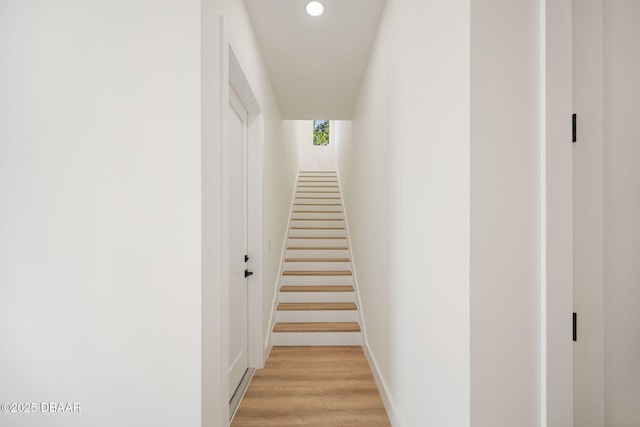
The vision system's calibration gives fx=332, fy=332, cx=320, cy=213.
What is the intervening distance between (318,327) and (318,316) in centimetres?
16

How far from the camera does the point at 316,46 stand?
2734 mm

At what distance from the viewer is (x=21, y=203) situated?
4.41 feet

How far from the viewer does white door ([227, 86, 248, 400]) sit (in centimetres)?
233

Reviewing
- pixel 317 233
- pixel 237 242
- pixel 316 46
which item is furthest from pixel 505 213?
pixel 317 233

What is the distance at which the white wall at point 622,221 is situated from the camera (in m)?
1.03

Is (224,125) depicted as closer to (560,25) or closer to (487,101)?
(487,101)

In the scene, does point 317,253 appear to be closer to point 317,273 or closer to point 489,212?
point 317,273

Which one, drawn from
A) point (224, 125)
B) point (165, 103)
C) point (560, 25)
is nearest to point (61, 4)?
point (165, 103)

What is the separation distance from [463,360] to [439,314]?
0.22m

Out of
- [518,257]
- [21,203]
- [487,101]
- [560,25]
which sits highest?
[560,25]

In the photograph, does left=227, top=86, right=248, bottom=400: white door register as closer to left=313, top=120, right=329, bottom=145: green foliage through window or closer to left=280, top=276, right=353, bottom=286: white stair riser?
left=280, top=276, right=353, bottom=286: white stair riser

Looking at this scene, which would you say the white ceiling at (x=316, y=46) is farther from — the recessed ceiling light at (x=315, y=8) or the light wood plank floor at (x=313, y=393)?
the light wood plank floor at (x=313, y=393)

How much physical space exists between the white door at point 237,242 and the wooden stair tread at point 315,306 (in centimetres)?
90

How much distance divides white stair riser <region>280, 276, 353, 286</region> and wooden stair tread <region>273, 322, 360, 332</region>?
0.59 m
